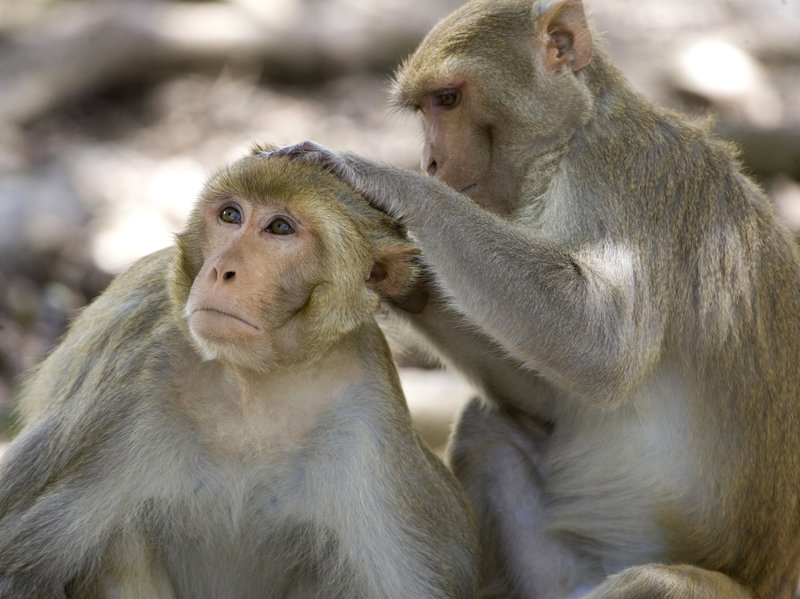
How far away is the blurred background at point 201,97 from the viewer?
30.3 ft

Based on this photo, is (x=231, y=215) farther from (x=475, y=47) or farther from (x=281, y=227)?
(x=475, y=47)

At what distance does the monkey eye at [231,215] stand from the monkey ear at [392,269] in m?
0.55

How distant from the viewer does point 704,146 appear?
579 cm

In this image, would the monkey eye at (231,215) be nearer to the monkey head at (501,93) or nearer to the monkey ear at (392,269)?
the monkey ear at (392,269)

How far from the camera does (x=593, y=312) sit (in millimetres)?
5238

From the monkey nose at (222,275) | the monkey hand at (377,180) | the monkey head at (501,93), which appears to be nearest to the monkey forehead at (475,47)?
the monkey head at (501,93)

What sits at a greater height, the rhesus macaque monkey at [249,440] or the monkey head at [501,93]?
the monkey head at [501,93]

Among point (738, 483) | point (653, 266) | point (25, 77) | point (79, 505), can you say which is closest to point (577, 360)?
point (653, 266)

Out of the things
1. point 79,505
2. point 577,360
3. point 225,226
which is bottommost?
point 79,505

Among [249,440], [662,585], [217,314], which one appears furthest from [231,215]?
[662,585]

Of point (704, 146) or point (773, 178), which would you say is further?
point (773, 178)

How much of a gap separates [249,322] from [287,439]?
0.64 meters

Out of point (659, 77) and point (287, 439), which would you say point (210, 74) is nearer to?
point (659, 77)

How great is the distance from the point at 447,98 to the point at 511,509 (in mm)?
1863
